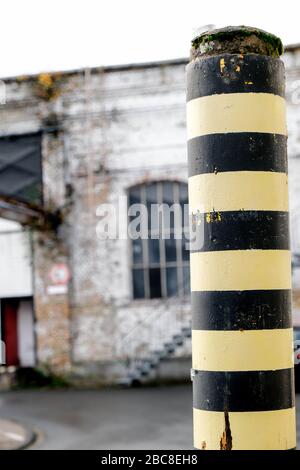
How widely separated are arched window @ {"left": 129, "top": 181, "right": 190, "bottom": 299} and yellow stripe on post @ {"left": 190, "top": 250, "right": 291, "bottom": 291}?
12.6m

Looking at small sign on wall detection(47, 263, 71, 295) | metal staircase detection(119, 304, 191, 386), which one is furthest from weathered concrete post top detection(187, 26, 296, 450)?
small sign on wall detection(47, 263, 71, 295)

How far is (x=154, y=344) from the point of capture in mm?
13977

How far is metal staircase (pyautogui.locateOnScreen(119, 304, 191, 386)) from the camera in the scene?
44.9ft

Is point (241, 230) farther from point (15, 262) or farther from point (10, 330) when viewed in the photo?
point (10, 330)

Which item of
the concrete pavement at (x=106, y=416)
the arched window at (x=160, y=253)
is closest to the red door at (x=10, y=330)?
the concrete pavement at (x=106, y=416)

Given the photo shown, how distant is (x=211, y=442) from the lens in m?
1.44

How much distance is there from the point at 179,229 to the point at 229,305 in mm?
12573

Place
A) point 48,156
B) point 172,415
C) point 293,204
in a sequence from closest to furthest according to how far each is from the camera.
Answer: point 172,415, point 293,204, point 48,156

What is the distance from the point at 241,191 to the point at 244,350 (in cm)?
32

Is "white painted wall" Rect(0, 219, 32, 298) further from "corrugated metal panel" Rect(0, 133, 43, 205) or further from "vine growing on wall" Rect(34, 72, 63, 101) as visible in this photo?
"vine growing on wall" Rect(34, 72, 63, 101)

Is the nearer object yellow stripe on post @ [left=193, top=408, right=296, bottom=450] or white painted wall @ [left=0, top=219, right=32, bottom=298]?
yellow stripe on post @ [left=193, top=408, right=296, bottom=450]

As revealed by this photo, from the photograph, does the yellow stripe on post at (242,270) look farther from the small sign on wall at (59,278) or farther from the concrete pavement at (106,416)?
the small sign on wall at (59,278)
